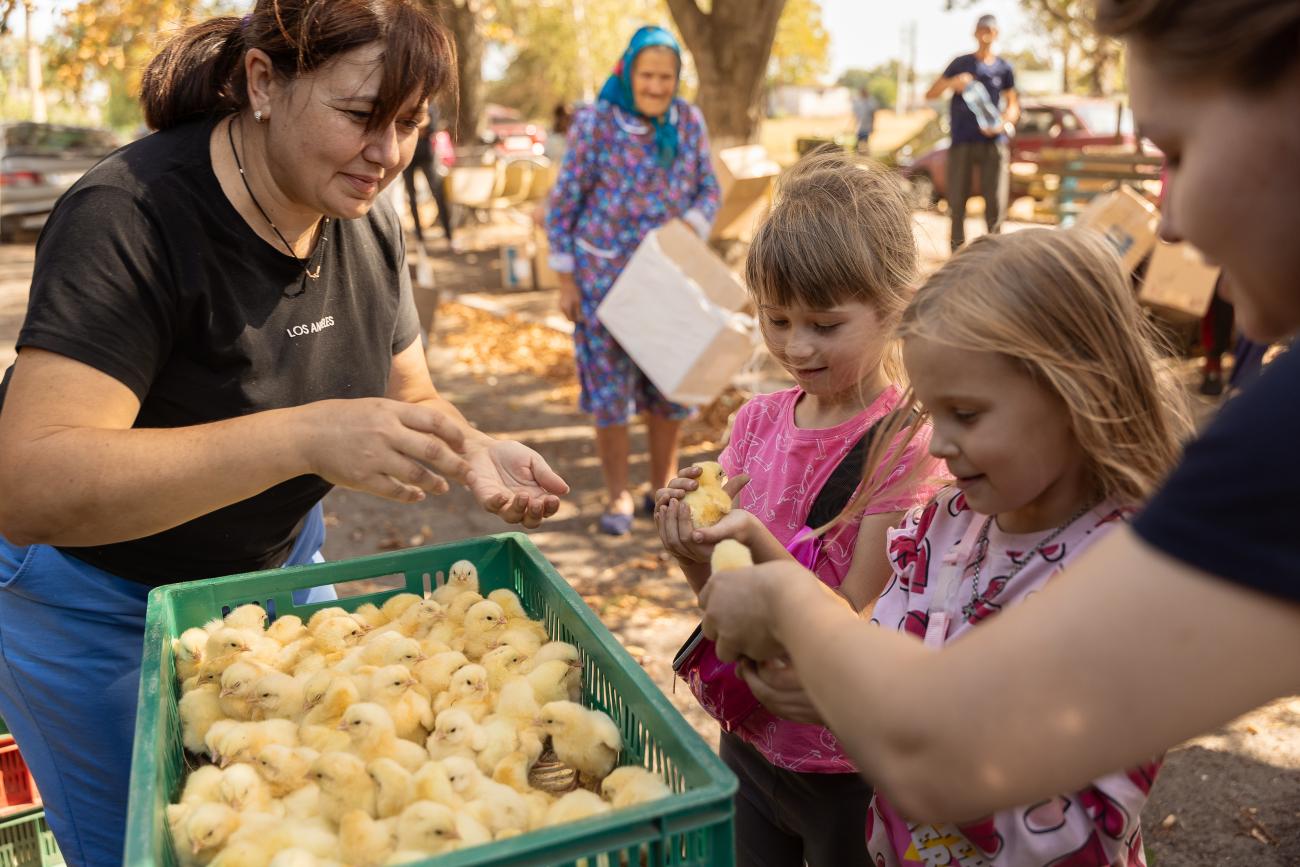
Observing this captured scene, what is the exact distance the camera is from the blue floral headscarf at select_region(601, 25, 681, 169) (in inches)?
206

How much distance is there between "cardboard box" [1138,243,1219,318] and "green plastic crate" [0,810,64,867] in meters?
6.98

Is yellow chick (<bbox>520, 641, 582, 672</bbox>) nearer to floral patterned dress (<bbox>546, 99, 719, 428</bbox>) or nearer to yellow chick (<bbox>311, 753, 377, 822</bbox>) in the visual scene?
yellow chick (<bbox>311, 753, 377, 822</bbox>)

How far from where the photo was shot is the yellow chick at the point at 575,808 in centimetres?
142

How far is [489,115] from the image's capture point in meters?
48.5

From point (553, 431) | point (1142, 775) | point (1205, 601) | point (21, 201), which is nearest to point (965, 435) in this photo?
point (1142, 775)

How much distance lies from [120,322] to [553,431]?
5.75 metres

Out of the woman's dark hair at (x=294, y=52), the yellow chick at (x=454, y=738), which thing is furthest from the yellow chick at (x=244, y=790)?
the woman's dark hair at (x=294, y=52)

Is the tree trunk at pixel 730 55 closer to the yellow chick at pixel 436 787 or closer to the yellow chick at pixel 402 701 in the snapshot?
the yellow chick at pixel 402 701

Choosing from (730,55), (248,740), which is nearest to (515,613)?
(248,740)

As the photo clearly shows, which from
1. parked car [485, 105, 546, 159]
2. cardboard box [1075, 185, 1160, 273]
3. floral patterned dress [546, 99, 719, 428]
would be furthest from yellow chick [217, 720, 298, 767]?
parked car [485, 105, 546, 159]

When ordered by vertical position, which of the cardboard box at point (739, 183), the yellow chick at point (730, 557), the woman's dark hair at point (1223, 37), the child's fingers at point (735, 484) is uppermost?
the woman's dark hair at point (1223, 37)

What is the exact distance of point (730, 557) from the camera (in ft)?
5.42

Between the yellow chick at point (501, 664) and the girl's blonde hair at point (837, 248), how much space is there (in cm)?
89

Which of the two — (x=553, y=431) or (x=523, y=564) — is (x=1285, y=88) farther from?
(x=553, y=431)
